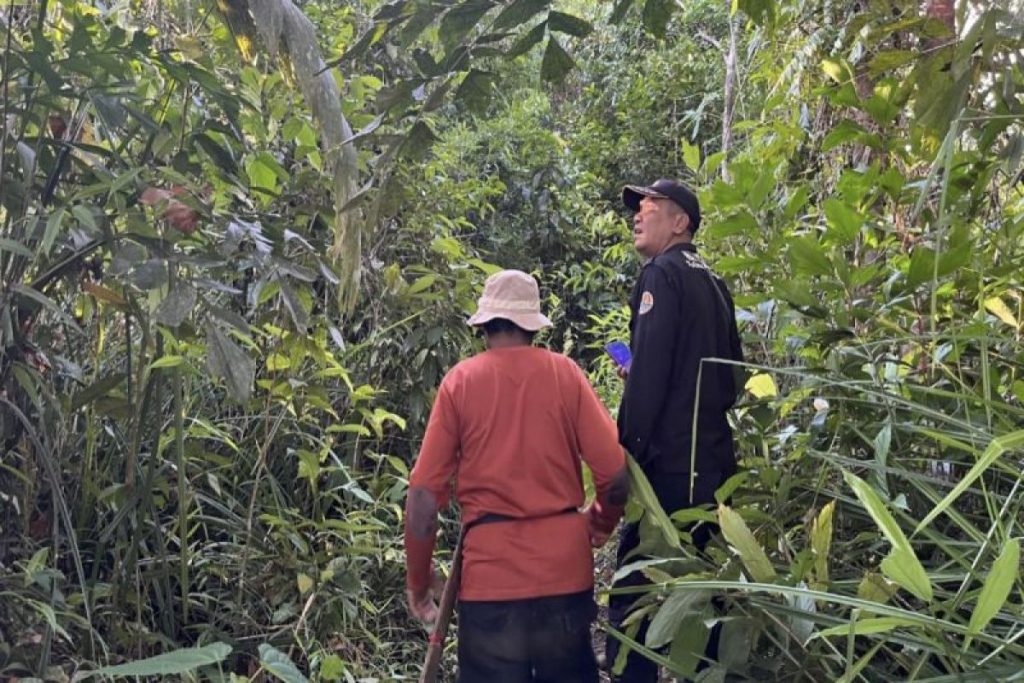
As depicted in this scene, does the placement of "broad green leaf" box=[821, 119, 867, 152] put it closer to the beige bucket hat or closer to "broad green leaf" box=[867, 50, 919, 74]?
"broad green leaf" box=[867, 50, 919, 74]

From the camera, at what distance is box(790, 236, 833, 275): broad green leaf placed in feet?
7.07

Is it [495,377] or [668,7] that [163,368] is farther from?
[668,7]

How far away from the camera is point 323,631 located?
Result: 12.4ft

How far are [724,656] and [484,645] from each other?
1329mm

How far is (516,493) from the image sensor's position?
9.29ft

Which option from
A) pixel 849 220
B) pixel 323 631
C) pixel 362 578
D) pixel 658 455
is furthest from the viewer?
pixel 362 578

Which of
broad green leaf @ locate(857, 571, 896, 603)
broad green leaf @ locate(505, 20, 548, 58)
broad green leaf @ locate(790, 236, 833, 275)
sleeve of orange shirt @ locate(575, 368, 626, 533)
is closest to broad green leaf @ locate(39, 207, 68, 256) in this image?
broad green leaf @ locate(505, 20, 548, 58)

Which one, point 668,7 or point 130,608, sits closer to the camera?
point 668,7

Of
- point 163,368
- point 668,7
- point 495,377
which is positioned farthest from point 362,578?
point 668,7

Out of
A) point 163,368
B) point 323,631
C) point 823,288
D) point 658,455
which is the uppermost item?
point 823,288

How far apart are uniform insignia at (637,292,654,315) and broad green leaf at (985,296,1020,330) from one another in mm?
969

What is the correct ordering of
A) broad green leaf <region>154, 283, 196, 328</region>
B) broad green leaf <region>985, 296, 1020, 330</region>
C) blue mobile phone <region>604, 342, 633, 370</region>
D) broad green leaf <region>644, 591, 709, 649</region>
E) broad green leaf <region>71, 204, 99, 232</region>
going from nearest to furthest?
broad green leaf <region>644, 591, 709, 649</region> < broad green leaf <region>154, 283, 196, 328</region> < broad green leaf <region>985, 296, 1020, 330</region> < broad green leaf <region>71, 204, 99, 232</region> < blue mobile phone <region>604, 342, 633, 370</region>

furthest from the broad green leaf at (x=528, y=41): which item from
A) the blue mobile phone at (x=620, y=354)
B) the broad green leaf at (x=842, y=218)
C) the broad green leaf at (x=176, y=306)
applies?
the blue mobile phone at (x=620, y=354)

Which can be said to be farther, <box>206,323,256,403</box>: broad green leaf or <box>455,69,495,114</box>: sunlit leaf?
<box>206,323,256,403</box>: broad green leaf
